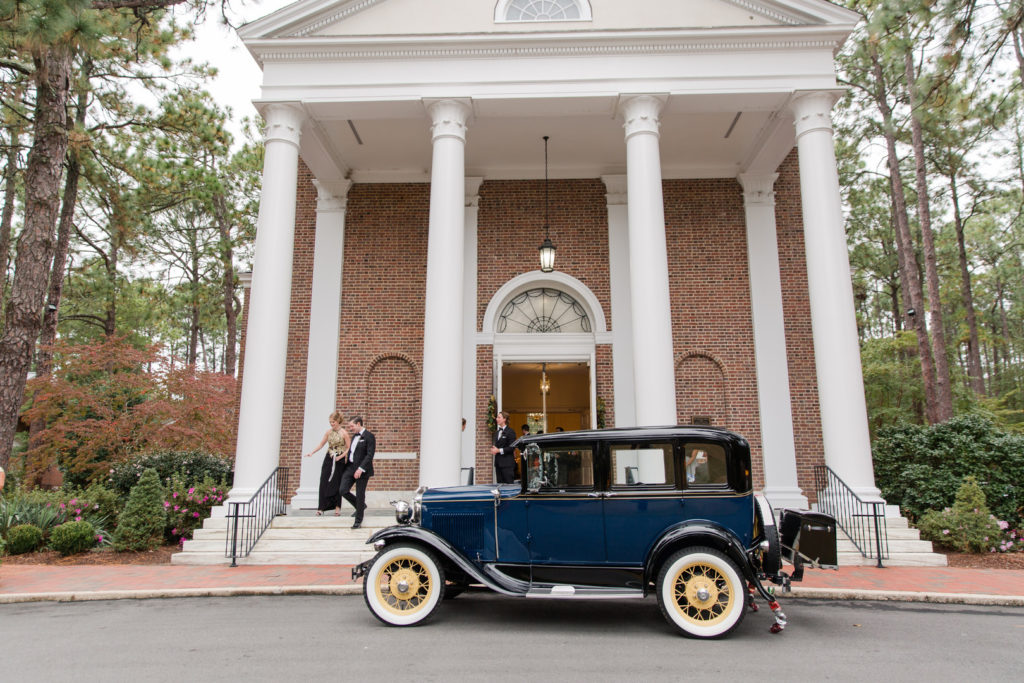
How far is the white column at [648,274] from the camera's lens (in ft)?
32.7

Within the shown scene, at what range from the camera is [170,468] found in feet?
41.9

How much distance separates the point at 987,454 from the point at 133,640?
12063mm

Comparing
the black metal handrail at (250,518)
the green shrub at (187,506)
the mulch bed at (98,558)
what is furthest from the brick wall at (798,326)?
the mulch bed at (98,558)

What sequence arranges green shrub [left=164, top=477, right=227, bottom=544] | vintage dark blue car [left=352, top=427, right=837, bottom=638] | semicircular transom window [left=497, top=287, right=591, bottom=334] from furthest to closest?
semicircular transom window [left=497, top=287, right=591, bottom=334] → green shrub [left=164, top=477, right=227, bottom=544] → vintage dark blue car [left=352, top=427, right=837, bottom=638]

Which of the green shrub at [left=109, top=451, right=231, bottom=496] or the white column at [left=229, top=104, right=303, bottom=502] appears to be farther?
the green shrub at [left=109, top=451, right=231, bottom=496]

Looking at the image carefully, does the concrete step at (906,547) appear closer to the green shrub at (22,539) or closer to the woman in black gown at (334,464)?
the woman in black gown at (334,464)

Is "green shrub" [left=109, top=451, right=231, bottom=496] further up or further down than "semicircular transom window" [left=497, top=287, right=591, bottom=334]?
further down

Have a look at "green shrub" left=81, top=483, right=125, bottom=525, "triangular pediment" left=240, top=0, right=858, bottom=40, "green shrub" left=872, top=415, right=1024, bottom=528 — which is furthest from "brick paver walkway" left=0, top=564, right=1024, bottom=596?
"triangular pediment" left=240, top=0, right=858, bottom=40

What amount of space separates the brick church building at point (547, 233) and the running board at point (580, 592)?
15.2 ft

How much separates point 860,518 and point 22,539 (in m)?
12.3

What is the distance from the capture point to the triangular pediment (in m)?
11.1

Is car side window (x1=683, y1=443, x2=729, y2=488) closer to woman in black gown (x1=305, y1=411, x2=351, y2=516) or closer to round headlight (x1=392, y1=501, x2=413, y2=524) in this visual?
round headlight (x1=392, y1=501, x2=413, y2=524)

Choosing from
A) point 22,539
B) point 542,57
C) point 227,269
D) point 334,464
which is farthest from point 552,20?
point 227,269

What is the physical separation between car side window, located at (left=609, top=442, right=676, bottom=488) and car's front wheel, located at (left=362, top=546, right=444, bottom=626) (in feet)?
5.73
